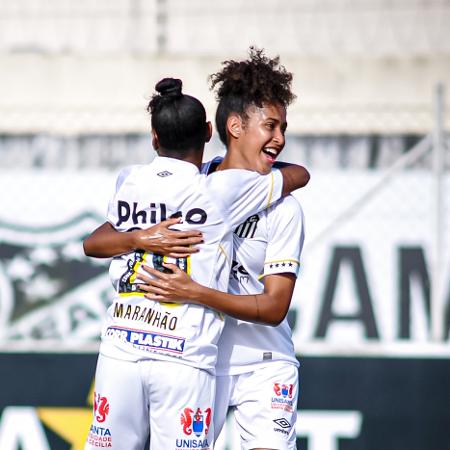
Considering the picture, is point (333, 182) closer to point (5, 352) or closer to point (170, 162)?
point (5, 352)

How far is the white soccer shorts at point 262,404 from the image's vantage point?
3.69 meters

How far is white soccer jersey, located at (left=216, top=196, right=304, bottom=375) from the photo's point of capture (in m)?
3.65

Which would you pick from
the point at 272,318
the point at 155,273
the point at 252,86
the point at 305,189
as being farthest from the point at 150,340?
the point at 305,189

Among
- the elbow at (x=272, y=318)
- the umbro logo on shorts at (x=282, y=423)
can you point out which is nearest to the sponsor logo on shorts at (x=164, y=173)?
the elbow at (x=272, y=318)

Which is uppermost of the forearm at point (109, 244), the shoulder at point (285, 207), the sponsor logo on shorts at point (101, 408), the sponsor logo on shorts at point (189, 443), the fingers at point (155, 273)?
the shoulder at point (285, 207)

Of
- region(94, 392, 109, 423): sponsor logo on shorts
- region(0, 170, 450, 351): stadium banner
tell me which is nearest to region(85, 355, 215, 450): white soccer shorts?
region(94, 392, 109, 423): sponsor logo on shorts

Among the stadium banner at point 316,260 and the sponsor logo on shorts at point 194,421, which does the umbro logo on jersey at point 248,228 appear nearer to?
the sponsor logo on shorts at point 194,421

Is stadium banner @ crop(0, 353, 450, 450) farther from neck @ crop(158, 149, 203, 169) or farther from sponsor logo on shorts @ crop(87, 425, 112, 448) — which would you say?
neck @ crop(158, 149, 203, 169)

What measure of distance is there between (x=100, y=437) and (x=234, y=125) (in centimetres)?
124

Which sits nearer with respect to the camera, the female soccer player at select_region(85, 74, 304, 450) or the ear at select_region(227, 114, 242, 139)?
the female soccer player at select_region(85, 74, 304, 450)

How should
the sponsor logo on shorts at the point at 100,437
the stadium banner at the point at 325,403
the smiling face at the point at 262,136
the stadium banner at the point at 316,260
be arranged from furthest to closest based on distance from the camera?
the stadium banner at the point at 316,260, the stadium banner at the point at 325,403, the smiling face at the point at 262,136, the sponsor logo on shorts at the point at 100,437

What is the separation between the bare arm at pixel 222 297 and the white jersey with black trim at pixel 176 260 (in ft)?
0.16

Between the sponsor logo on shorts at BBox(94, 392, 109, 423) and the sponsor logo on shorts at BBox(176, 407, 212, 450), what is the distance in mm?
278

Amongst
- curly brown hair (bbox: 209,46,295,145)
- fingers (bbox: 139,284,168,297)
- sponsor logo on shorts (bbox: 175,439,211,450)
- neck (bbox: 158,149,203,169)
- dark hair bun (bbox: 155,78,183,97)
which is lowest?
sponsor logo on shorts (bbox: 175,439,211,450)
